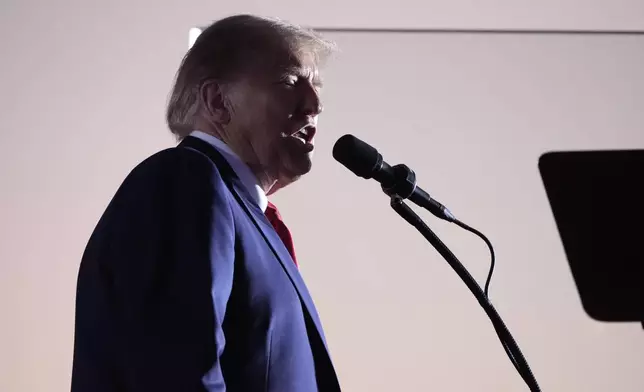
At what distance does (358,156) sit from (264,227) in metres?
0.15

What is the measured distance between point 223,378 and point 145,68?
1.16m

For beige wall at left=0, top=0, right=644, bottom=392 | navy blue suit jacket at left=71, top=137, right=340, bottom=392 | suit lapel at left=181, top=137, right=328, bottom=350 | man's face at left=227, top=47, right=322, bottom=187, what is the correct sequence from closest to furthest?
navy blue suit jacket at left=71, top=137, right=340, bottom=392 → suit lapel at left=181, top=137, right=328, bottom=350 → man's face at left=227, top=47, right=322, bottom=187 → beige wall at left=0, top=0, right=644, bottom=392

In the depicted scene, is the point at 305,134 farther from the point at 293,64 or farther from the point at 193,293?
the point at 193,293

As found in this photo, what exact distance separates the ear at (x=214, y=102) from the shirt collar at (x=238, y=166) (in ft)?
0.12

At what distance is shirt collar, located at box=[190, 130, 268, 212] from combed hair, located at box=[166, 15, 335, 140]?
0.26 feet

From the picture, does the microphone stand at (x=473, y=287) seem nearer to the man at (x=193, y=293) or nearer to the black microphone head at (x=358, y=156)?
the black microphone head at (x=358, y=156)

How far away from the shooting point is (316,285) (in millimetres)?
1597

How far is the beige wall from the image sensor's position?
157 centimetres

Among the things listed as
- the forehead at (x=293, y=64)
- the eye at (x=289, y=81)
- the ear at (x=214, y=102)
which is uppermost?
the forehead at (x=293, y=64)

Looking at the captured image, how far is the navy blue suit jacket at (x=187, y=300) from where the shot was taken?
679 millimetres

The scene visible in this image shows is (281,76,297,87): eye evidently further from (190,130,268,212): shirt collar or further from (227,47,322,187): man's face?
(190,130,268,212): shirt collar

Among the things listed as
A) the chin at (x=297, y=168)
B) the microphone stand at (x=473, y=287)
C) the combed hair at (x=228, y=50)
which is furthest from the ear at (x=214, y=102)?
the microphone stand at (x=473, y=287)

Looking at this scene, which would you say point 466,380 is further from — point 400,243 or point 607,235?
point 607,235

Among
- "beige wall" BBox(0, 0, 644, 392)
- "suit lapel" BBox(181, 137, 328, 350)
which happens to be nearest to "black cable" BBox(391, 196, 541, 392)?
"suit lapel" BBox(181, 137, 328, 350)
